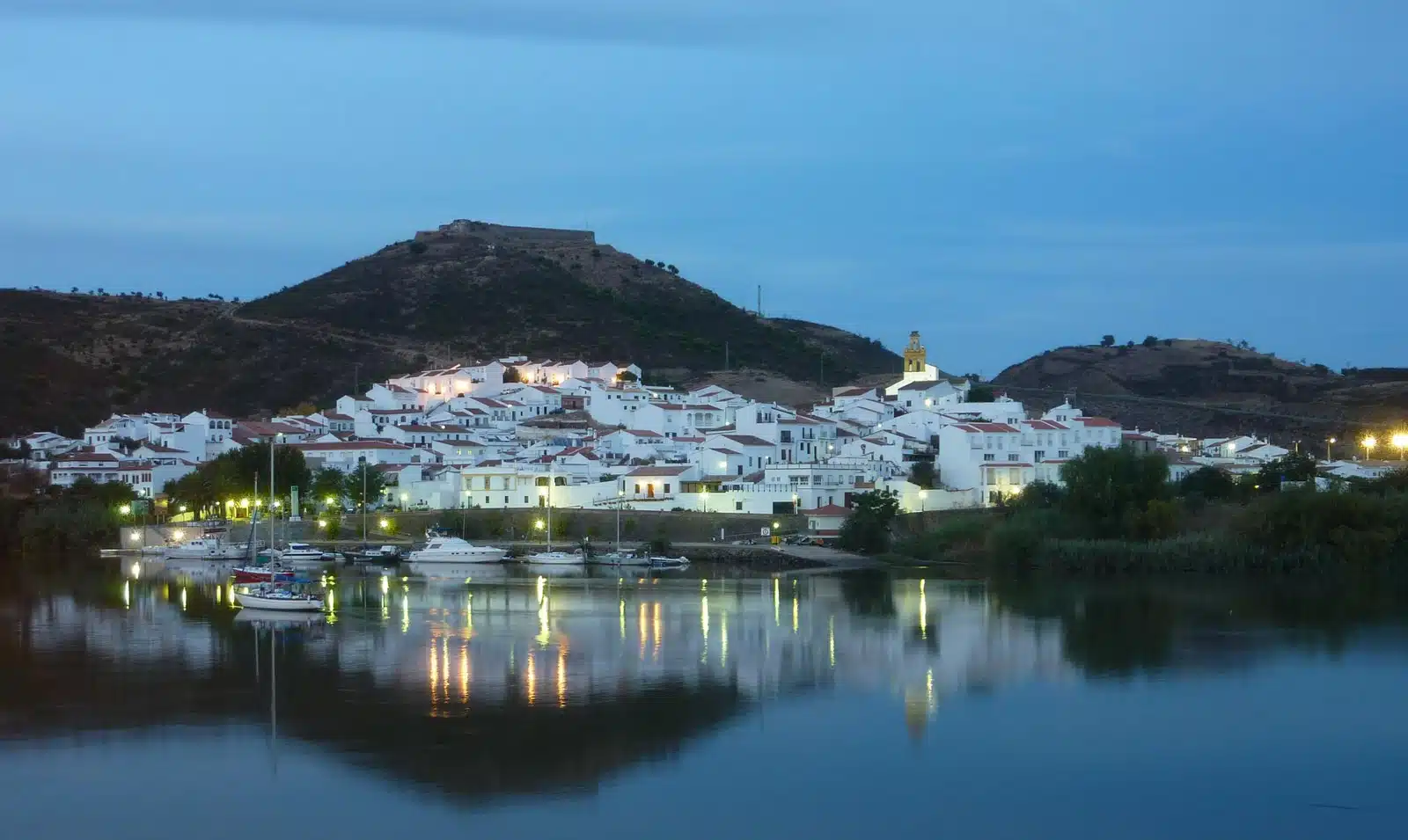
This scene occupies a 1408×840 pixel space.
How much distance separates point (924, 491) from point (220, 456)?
868 inches

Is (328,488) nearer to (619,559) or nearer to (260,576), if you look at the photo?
(619,559)

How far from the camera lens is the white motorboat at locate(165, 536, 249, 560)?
137 ft

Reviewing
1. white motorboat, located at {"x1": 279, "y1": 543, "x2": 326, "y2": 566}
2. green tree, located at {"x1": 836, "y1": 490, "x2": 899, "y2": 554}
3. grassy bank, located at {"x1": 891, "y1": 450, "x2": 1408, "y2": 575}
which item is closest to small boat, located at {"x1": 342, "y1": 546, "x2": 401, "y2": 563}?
white motorboat, located at {"x1": 279, "y1": 543, "x2": 326, "y2": 566}

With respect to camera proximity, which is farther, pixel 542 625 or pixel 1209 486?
pixel 1209 486

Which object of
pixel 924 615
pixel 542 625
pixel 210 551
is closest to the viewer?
pixel 542 625

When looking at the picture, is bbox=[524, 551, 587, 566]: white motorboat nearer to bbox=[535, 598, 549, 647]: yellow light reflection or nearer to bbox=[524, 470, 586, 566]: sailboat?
bbox=[524, 470, 586, 566]: sailboat

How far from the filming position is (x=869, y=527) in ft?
127

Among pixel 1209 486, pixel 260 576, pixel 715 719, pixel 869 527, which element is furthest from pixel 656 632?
pixel 1209 486

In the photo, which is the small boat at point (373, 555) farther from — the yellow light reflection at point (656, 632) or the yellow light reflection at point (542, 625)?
the yellow light reflection at point (656, 632)

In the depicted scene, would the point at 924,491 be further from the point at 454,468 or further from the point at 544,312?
the point at 544,312

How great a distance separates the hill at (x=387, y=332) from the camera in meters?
72.9

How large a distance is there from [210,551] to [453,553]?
24.2 feet

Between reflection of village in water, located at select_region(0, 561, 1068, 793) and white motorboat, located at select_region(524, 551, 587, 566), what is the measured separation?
5585mm

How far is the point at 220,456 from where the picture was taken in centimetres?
4956
